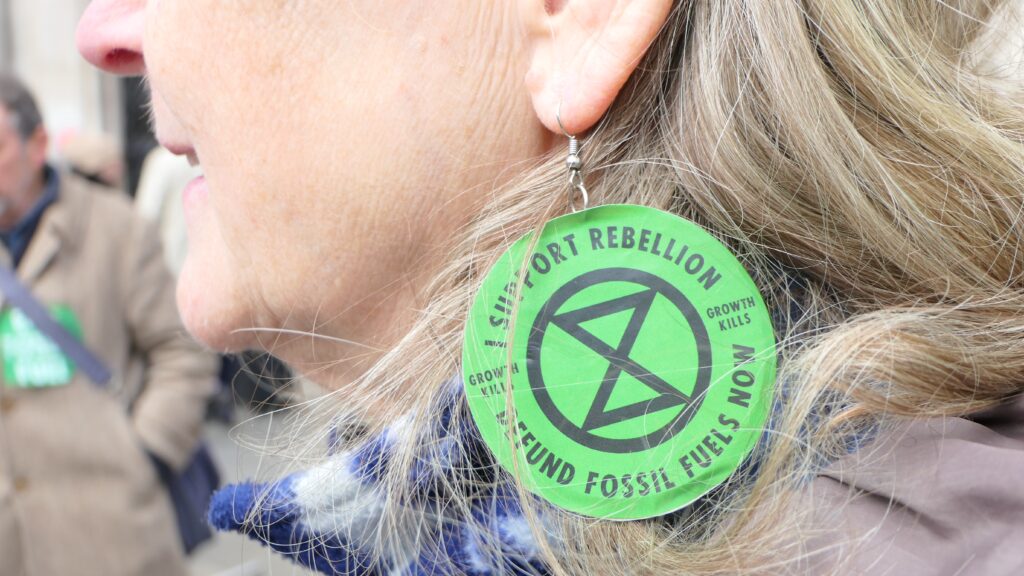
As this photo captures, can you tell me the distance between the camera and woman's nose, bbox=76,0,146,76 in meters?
1.18

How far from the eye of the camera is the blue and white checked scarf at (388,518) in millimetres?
886

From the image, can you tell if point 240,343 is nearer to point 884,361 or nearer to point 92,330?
point 884,361

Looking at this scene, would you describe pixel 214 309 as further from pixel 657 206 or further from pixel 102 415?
pixel 102 415

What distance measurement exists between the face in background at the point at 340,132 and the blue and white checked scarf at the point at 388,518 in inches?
7.2

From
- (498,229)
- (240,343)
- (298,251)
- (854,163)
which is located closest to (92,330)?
(240,343)

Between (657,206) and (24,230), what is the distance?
2642mm

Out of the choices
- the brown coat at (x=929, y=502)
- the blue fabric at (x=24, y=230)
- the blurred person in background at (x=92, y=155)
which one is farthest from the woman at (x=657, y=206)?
the blurred person in background at (x=92, y=155)

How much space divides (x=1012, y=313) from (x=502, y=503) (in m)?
0.53

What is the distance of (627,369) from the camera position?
2.77 feet

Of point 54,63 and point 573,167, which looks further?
point 54,63

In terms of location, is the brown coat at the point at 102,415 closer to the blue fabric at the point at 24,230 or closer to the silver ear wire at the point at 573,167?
the blue fabric at the point at 24,230

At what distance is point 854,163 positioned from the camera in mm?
841

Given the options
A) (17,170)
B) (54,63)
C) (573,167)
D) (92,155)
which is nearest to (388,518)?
(573,167)

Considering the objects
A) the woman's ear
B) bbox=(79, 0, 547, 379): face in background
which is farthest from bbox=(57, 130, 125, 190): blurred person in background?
the woman's ear
